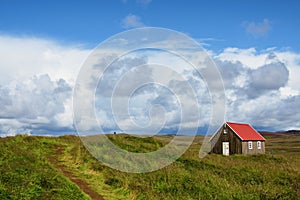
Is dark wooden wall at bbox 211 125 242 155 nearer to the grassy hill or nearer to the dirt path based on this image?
the grassy hill

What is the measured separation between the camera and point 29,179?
1352 cm

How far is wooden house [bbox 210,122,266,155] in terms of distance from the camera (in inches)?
2175

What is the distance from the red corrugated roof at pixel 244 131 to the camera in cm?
5603

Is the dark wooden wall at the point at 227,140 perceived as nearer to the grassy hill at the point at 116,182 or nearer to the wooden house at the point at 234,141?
the wooden house at the point at 234,141

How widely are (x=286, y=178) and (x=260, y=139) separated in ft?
128

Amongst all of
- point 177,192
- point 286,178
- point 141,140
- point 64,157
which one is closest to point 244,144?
point 141,140

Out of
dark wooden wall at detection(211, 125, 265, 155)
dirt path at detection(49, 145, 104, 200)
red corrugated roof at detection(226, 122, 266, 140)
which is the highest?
red corrugated roof at detection(226, 122, 266, 140)

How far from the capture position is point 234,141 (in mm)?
55719

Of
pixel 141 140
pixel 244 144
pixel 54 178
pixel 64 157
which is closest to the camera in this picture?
pixel 54 178

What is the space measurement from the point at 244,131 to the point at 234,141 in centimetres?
356

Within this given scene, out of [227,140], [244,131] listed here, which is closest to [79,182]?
[227,140]

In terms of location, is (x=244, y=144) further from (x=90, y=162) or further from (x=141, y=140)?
(x=90, y=162)

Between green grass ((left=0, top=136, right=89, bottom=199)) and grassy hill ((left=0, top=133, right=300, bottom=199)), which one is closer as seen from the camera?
green grass ((left=0, top=136, right=89, bottom=199))

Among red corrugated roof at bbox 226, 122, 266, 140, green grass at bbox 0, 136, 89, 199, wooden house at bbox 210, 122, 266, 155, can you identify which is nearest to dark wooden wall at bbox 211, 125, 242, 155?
wooden house at bbox 210, 122, 266, 155
